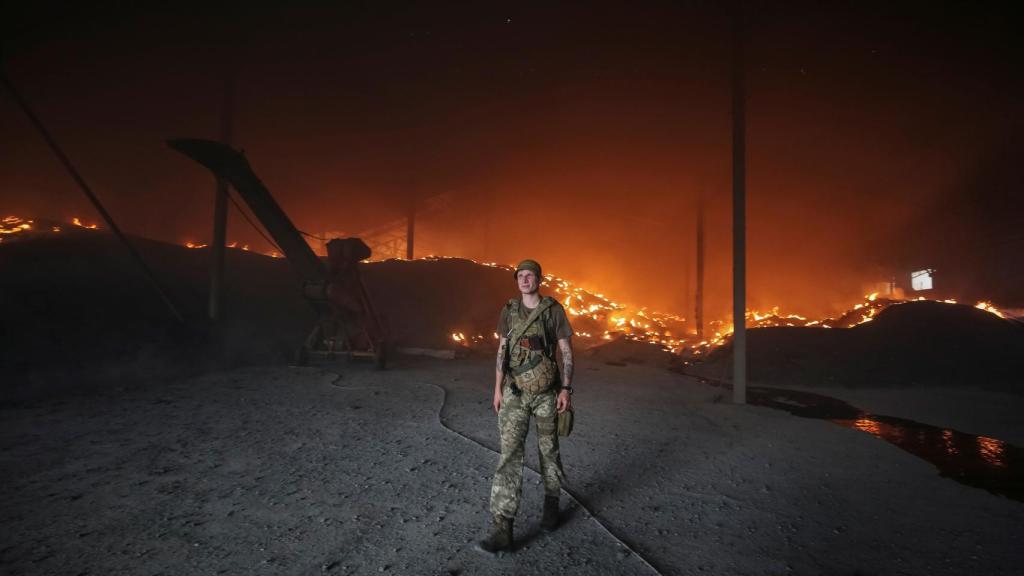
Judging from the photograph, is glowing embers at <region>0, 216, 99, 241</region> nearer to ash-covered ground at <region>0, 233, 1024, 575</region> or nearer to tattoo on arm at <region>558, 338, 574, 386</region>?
ash-covered ground at <region>0, 233, 1024, 575</region>

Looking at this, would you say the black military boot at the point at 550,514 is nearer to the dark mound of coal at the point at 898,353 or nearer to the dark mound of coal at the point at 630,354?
the dark mound of coal at the point at 898,353

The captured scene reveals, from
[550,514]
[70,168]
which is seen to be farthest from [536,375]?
[70,168]

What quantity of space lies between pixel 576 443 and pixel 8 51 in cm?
2111

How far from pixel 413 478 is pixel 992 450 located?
7422mm

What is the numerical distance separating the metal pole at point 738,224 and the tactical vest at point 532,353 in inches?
228

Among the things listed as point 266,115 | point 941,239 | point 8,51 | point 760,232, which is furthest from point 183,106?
point 941,239

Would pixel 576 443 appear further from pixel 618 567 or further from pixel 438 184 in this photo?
pixel 438 184

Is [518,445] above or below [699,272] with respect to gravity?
below

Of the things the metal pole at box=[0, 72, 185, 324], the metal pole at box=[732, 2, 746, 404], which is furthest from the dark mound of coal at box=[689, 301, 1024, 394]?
the metal pole at box=[0, 72, 185, 324]

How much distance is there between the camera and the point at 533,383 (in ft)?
10.0

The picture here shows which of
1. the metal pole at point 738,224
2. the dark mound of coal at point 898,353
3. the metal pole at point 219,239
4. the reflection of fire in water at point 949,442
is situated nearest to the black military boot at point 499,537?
the reflection of fire in water at point 949,442

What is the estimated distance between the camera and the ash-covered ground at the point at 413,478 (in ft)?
9.29

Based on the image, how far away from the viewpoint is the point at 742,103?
25.8 feet

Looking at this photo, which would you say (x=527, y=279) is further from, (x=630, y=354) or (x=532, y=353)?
(x=630, y=354)
